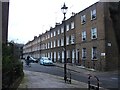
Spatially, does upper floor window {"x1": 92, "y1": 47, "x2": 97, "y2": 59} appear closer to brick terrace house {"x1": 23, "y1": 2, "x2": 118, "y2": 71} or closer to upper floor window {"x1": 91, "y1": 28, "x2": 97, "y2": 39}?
brick terrace house {"x1": 23, "y1": 2, "x2": 118, "y2": 71}

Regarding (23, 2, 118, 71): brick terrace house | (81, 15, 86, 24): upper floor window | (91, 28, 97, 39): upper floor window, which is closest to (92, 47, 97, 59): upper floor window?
(23, 2, 118, 71): brick terrace house

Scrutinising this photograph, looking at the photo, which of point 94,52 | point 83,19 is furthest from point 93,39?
point 83,19

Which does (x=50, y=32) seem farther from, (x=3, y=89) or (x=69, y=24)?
(x=3, y=89)

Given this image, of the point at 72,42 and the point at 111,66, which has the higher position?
the point at 72,42

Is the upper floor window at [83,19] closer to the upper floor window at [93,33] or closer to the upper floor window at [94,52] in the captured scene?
the upper floor window at [93,33]

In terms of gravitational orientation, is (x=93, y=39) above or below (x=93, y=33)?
below

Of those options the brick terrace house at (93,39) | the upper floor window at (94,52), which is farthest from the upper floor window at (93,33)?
the upper floor window at (94,52)

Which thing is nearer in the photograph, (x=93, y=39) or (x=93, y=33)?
(x=93, y=39)

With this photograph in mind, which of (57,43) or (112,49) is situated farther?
(57,43)

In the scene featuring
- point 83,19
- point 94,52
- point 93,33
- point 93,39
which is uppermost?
point 83,19

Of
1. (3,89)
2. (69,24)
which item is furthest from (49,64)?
(3,89)

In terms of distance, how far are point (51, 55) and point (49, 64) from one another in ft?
70.7

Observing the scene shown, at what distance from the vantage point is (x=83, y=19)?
44.6m

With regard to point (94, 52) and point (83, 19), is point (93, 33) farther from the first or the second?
point (83, 19)
